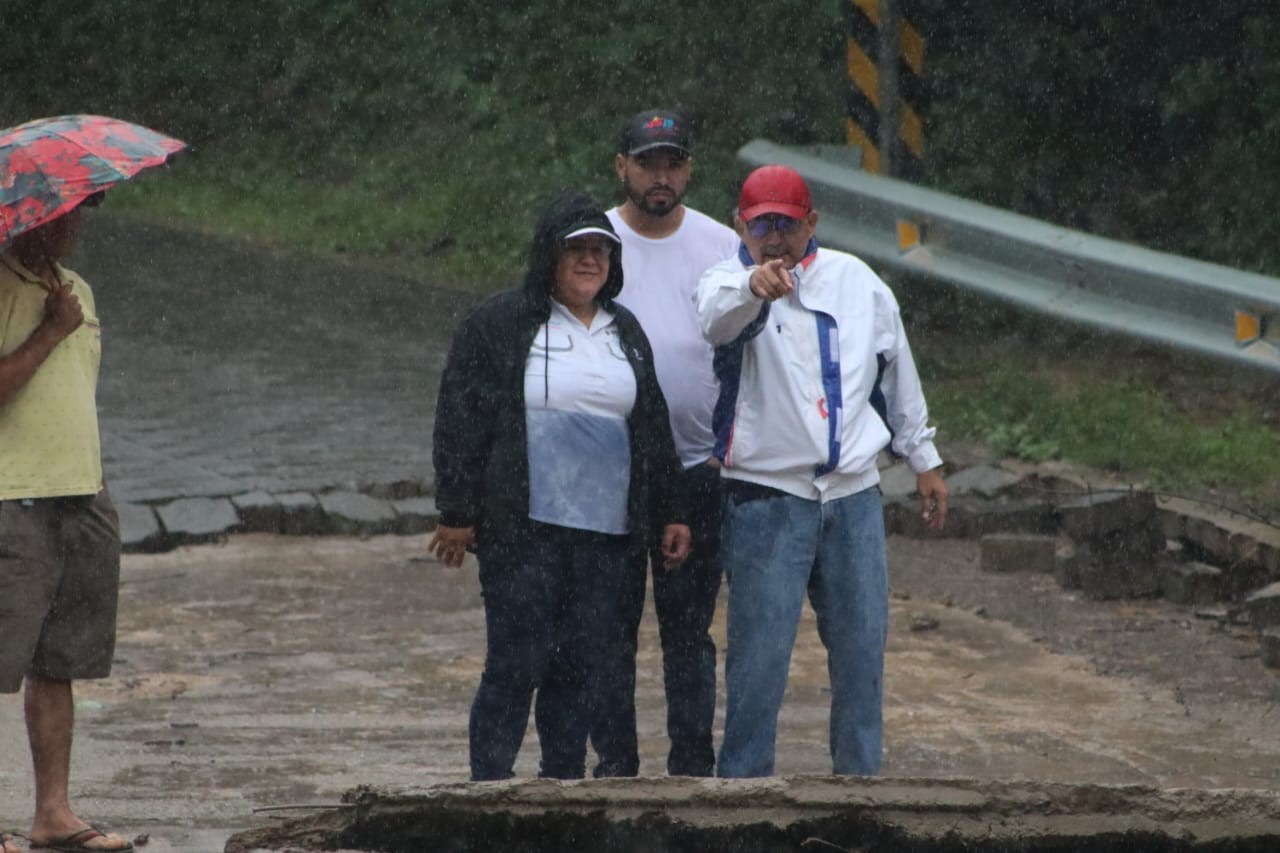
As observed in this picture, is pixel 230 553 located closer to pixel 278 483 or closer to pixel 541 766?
pixel 278 483

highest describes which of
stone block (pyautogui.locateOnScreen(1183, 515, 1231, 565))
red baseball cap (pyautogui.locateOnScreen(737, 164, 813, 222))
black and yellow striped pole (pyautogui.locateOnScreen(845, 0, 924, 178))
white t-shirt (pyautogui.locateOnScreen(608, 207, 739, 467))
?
black and yellow striped pole (pyautogui.locateOnScreen(845, 0, 924, 178))

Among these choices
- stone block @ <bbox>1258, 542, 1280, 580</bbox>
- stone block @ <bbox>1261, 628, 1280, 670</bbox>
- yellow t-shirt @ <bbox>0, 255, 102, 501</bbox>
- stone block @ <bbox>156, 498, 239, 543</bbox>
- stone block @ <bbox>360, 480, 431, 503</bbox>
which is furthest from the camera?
stone block @ <bbox>360, 480, 431, 503</bbox>

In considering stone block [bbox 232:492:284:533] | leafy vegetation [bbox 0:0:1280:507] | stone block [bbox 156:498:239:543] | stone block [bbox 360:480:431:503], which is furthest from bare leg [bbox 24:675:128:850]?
leafy vegetation [bbox 0:0:1280:507]

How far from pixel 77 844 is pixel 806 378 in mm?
2139

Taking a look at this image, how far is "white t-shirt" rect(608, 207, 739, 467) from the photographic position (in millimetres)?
6043

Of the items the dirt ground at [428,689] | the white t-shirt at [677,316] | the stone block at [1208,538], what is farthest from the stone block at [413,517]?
the white t-shirt at [677,316]

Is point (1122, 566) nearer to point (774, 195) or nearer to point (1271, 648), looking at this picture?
point (1271, 648)

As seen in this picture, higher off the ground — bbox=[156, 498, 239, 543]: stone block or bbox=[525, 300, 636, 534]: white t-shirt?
bbox=[525, 300, 636, 534]: white t-shirt

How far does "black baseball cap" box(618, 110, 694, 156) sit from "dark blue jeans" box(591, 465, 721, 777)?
888 millimetres

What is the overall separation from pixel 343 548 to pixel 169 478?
104 cm

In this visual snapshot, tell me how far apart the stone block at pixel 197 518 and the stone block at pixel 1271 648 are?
171 inches

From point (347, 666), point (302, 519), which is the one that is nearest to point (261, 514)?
point (302, 519)

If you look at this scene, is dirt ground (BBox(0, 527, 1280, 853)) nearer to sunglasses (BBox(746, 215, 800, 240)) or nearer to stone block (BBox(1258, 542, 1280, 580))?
stone block (BBox(1258, 542, 1280, 580))

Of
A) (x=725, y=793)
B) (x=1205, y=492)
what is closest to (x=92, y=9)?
(x=1205, y=492)
